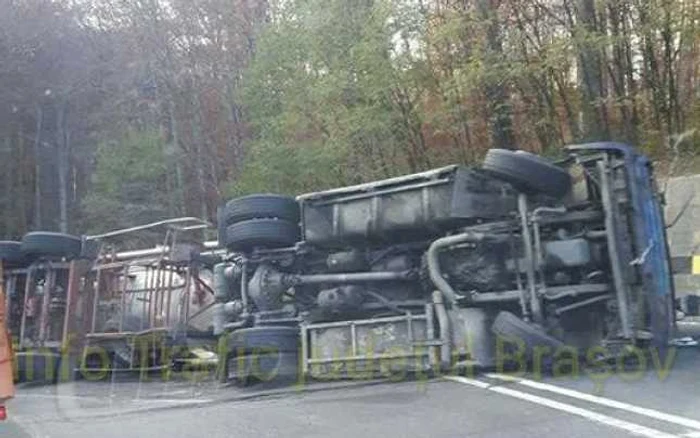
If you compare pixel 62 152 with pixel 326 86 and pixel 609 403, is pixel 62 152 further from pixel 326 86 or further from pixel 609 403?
pixel 609 403

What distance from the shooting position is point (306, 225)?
920cm

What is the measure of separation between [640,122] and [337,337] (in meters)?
9.98

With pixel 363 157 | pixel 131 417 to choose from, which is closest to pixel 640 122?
pixel 363 157

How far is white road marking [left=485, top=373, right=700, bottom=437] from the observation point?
582 cm

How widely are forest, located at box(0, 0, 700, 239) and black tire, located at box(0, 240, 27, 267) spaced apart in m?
7.80

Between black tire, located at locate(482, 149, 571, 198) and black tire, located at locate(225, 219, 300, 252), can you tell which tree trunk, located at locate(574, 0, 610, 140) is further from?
black tire, located at locate(225, 219, 300, 252)

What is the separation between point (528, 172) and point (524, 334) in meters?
1.40

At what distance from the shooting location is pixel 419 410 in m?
6.79

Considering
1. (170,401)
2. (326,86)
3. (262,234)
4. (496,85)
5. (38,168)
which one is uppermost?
(38,168)

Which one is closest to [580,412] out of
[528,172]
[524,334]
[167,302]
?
[524,334]

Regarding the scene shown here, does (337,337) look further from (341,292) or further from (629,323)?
Answer: (629,323)

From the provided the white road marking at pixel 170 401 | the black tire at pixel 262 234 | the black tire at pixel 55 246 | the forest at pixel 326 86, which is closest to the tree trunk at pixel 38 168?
the forest at pixel 326 86

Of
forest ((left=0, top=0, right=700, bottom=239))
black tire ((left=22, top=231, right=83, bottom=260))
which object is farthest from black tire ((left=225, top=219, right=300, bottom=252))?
forest ((left=0, top=0, right=700, bottom=239))

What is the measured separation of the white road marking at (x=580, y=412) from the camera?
18.3 feet
